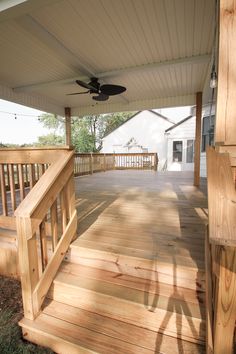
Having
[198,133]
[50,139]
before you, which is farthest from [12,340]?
[50,139]

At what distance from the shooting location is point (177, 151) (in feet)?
41.5

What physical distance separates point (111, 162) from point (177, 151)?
4.32m

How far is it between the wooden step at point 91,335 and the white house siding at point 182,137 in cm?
1143

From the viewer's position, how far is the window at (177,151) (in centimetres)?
1246

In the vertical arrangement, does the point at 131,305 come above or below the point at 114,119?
below

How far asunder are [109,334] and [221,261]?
111 centimetres

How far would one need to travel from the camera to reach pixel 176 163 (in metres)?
12.7

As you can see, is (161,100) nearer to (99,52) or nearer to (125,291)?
(99,52)

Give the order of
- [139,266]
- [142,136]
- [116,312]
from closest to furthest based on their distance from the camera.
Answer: [116,312] → [139,266] → [142,136]

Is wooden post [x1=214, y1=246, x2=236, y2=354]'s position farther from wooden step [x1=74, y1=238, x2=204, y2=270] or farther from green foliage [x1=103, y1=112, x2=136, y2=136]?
green foliage [x1=103, y1=112, x2=136, y2=136]

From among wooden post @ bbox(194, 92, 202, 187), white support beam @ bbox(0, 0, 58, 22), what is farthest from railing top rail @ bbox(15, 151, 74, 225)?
wooden post @ bbox(194, 92, 202, 187)

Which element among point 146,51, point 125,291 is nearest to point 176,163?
point 146,51

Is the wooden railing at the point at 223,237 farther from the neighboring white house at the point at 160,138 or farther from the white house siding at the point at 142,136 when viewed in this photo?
the white house siding at the point at 142,136

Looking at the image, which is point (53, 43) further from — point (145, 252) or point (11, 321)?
point (11, 321)
